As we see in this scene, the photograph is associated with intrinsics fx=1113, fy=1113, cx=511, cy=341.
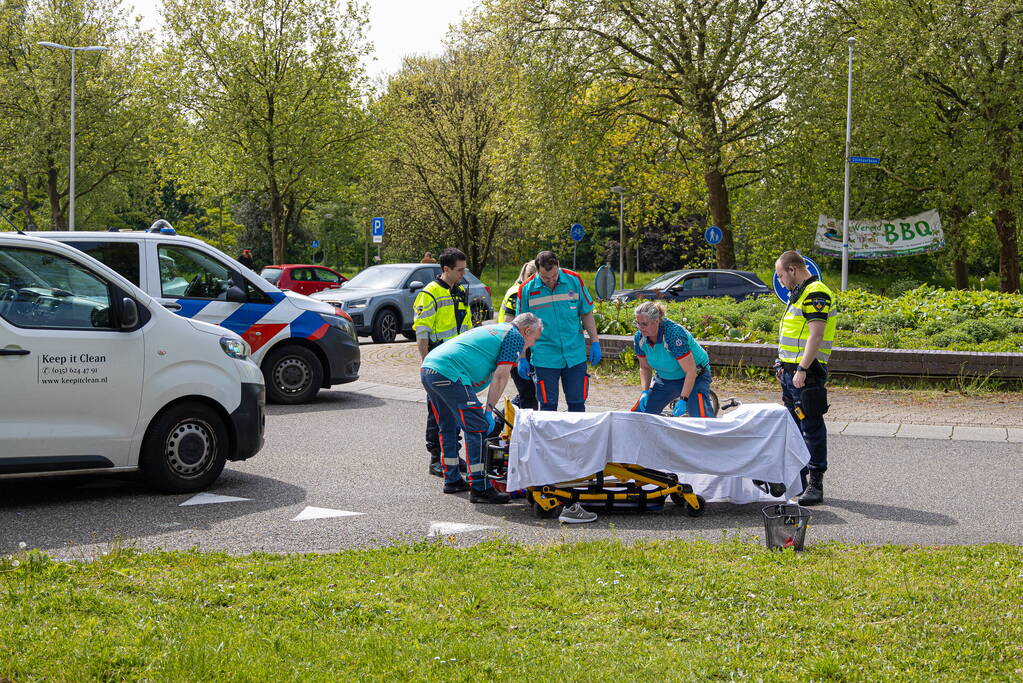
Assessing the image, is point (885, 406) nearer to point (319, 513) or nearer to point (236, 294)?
point (236, 294)

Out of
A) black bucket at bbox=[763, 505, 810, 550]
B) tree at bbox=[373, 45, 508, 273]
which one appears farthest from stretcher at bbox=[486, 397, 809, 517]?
tree at bbox=[373, 45, 508, 273]

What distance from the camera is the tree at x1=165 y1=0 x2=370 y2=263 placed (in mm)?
37406

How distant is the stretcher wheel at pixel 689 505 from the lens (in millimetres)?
7293

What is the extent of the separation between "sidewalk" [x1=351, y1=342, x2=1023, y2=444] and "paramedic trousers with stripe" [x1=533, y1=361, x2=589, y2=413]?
10.6ft

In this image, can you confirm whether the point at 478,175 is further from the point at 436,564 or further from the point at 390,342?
the point at 436,564

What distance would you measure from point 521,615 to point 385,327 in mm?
17468

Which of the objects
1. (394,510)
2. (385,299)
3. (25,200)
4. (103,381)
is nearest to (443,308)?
(394,510)

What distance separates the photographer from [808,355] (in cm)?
786

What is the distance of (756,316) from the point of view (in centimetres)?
1614

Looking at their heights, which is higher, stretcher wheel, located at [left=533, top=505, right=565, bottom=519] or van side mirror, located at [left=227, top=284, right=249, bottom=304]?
van side mirror, located at [left=227, top=284, right=249, bottom=304]

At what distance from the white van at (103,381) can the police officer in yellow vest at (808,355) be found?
13.0 feet

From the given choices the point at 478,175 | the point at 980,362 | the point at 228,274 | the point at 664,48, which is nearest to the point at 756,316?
the point at 980,362

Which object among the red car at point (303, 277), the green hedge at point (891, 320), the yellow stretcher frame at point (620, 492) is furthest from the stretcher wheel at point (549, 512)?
the red car at point (303, 277)

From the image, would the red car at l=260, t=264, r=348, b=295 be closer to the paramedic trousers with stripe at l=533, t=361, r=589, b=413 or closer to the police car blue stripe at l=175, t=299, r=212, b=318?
the police car blue stripe at l=175, t=299, r=212, b=318
